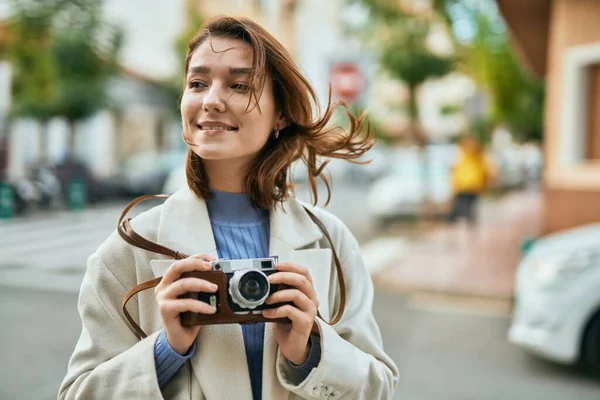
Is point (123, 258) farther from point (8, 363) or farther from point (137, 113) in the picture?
point (137, 113)

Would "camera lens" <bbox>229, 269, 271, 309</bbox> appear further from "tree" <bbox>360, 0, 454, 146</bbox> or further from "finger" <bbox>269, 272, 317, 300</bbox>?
"tree" <bbox>360, 0, 454, 146</bbox>

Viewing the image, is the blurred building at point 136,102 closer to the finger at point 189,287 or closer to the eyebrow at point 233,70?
the eyebrow at point 233,70

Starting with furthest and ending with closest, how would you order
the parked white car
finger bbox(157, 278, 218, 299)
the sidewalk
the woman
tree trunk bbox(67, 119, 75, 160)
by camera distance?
tree trunk bbox(67, 119, 75, 160) < the sidewalk < the parked white car < the woman < finger bbox(157, 278, 218, 299)

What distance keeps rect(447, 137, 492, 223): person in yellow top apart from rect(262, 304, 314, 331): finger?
934 cm

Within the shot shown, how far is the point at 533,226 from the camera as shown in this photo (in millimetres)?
14156

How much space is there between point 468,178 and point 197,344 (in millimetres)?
9398

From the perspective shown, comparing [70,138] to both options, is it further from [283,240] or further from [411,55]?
[283,240]

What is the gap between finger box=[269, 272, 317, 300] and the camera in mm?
1146

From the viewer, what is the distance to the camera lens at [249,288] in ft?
3.69

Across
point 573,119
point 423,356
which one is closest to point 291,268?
point 423,356

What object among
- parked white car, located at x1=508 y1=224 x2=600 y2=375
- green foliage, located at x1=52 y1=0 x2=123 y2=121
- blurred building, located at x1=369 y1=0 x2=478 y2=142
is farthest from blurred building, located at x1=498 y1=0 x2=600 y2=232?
green foliage, located at x1=52 y1=0 x2=123 y2=121

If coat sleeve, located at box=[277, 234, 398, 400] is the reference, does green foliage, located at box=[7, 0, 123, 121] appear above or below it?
above

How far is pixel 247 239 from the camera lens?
1.42m

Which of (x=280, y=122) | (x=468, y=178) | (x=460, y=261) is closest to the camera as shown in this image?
(x=280, y=122)
